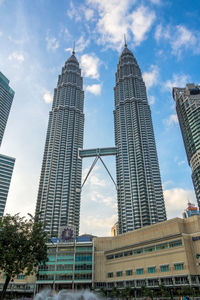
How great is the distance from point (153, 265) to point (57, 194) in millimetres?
105773

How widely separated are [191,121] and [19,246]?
14709 centimetres

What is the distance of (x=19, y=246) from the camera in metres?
41.7

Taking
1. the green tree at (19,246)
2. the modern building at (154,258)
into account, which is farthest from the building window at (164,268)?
the green tree at (19,246)

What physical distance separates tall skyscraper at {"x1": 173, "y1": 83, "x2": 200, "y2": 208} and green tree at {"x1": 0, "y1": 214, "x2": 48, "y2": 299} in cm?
12546

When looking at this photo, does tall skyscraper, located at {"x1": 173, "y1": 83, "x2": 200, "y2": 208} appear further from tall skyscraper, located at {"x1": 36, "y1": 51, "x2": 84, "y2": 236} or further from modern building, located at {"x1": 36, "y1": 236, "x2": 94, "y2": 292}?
modern building, located at {"x1": 36, "y1": 236, "x2": 94, "y2": 292}

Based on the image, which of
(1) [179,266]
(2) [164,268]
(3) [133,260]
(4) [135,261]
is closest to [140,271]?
(4) [135,261]

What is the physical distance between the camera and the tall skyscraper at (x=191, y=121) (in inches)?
5901

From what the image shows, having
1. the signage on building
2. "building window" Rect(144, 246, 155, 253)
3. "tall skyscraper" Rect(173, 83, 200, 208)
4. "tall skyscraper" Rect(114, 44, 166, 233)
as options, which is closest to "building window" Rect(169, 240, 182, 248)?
"building window" Rect(144, 246, 155, 253)

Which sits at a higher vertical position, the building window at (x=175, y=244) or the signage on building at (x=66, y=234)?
the signage on building at (x=66, y=234)

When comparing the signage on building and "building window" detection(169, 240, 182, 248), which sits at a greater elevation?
the signage on building

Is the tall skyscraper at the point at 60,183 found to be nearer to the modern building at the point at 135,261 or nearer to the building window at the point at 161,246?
the modern building at the point at 135,261

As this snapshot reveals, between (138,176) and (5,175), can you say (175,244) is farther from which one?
(5,175)

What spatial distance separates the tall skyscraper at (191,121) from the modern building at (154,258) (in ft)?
252

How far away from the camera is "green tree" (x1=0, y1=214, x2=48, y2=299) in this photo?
129 feet
